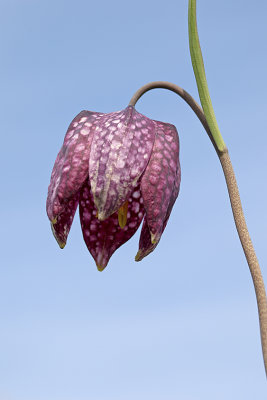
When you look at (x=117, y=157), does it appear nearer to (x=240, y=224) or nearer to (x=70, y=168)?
(x=70, y=168)

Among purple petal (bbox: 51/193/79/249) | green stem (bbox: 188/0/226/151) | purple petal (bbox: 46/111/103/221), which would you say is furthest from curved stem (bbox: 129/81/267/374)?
purple petal (bbox: 51/193/79/249)

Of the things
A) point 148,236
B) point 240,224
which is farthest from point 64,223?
point 240,224

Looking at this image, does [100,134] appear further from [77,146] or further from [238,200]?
[238,200]

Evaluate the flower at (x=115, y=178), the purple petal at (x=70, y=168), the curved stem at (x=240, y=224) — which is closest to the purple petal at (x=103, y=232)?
the flower at (x=115, y=178)

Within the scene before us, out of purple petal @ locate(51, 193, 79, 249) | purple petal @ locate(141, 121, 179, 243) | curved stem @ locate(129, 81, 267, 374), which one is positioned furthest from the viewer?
purple petal @ locate(51, 193, 79, 249)

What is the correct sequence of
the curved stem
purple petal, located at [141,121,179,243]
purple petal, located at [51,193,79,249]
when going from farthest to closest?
purple petal, located at [51,193,79,249]
purple petal, located at [141,121,179,243]
the curved stem

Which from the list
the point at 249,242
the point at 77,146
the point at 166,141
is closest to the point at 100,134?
the point at 77,146

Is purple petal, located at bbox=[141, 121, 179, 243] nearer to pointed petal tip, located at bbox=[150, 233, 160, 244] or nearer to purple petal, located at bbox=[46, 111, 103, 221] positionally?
pointed petal tip, located at bbox=[150, 233, 160, 244]

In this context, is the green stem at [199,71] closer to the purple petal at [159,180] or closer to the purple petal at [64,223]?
the purple petal at [159,180]

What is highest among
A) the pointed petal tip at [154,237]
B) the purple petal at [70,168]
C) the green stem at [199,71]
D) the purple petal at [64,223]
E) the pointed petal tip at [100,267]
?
the green stem at [199,71]
